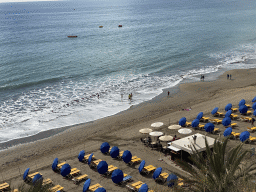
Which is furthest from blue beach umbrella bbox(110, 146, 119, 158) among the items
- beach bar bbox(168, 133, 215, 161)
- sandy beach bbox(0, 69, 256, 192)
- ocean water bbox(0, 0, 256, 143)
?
ocean water bbox(0, 0, 256, 143)

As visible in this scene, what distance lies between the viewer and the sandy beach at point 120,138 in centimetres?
2034

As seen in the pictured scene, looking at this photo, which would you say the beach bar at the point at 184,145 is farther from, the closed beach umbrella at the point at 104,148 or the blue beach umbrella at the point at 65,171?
the blue beach umbrella at the point at 65,171

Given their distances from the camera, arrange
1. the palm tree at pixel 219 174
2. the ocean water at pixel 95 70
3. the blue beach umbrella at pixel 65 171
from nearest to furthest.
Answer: the palm tree at pixel 219 174
the blue beach umbrella at pixel 65 171
the ocean water at pixel 95 70

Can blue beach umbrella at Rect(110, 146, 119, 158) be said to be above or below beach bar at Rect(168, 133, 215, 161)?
below

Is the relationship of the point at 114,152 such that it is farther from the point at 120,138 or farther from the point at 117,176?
the point at 120,138

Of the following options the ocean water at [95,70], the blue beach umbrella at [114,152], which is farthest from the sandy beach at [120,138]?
the ocean water at [95,70]

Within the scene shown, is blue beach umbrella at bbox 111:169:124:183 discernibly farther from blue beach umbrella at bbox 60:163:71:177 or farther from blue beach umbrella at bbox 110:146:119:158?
blue beach umbrella at bbox 60:163:71:177

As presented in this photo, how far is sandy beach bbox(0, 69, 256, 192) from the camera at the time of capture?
20344 millimetres

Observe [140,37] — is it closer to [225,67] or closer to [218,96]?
[225,67]

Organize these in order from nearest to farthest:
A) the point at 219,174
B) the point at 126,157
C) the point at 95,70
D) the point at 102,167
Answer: the point at 219,174
the point at 102,167
the point at 126,157
the point at 95,70

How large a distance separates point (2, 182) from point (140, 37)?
3265 inches

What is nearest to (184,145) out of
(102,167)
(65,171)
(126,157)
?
(126,157)

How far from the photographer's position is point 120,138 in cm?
2619

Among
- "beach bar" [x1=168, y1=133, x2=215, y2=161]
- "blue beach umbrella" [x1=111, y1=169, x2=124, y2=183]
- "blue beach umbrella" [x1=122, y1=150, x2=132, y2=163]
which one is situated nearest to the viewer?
"blue beach umbrella" [x1=111, y1=169, x2=124, y2=183]
